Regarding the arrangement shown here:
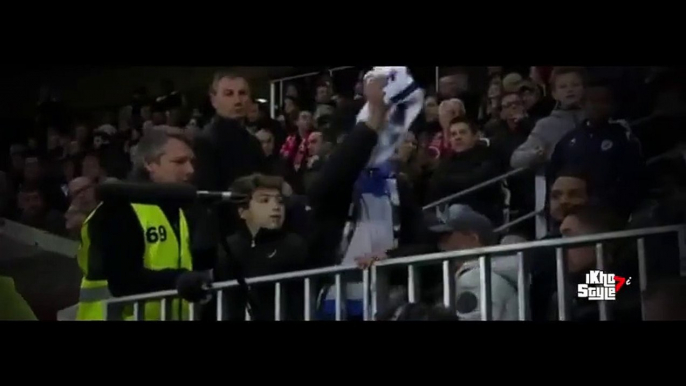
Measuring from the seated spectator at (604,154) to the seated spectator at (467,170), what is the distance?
20 cm

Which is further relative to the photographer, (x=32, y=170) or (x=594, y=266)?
(x=32, y=170)

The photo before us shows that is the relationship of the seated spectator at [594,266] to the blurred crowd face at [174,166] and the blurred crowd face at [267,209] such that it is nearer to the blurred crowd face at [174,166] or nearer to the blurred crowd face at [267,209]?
the blurred crowd face at [267,209]

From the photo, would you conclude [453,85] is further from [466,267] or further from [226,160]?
[226,160]

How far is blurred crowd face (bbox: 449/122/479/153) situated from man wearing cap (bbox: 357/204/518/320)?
7.8 inches

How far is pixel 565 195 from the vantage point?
270 cm

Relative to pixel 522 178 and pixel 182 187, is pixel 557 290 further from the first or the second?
pixel 182 187

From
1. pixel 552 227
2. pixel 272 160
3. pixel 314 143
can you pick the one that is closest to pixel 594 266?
pixel 552 227

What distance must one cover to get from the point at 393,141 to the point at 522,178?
438 mm

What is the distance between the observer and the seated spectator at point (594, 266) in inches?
104

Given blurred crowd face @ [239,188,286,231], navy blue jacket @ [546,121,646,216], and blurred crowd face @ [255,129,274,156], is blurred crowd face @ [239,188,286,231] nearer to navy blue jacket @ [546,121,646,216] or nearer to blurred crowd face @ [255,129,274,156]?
blurred crowd face @ [255,129,274,156]

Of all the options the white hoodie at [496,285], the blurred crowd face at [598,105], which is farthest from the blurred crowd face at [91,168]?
the blurred crowd face at [598,105]

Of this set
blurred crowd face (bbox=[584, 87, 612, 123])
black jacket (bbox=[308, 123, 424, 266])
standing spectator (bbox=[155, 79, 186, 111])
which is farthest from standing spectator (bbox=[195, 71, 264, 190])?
blurred crowd face (bbox=[584, 87, 612, 123])

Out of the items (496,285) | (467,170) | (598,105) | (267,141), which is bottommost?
(496,285)

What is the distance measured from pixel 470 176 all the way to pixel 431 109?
10.0 inches
